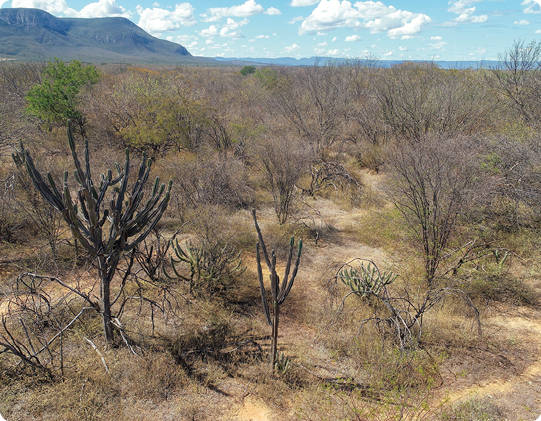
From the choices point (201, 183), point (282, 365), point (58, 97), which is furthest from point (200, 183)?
point (58, 97)

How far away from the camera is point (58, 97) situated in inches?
681

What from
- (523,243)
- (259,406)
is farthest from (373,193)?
(259,406)

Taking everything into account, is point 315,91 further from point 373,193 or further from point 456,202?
point 456,202

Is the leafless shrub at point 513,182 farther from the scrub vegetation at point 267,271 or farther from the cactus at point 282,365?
the cactus at point 282,365

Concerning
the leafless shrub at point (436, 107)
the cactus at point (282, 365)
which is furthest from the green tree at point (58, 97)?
the cactus at point (282, 365)

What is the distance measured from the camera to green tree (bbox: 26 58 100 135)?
663 inches

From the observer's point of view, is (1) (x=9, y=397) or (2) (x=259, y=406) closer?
(1) (x=9, y=397)

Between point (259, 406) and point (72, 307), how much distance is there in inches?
192

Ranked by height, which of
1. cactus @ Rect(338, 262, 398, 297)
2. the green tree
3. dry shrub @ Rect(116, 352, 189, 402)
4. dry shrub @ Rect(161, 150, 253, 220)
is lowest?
dry shrub @ Rect(116, 352, 189, 402)

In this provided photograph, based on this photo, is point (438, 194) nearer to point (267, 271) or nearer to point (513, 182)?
point (513, 182)

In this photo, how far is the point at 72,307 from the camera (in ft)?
23.7

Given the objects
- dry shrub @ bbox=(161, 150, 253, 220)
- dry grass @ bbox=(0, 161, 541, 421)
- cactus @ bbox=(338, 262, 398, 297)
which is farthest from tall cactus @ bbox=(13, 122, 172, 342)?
dry shrub @ bbox=(161, 150, 253, 220)

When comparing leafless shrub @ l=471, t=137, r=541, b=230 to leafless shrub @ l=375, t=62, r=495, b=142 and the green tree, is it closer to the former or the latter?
leafless shrub @ l=375, t=62, r=495, b=142

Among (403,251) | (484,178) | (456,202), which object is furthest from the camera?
(403,251)
